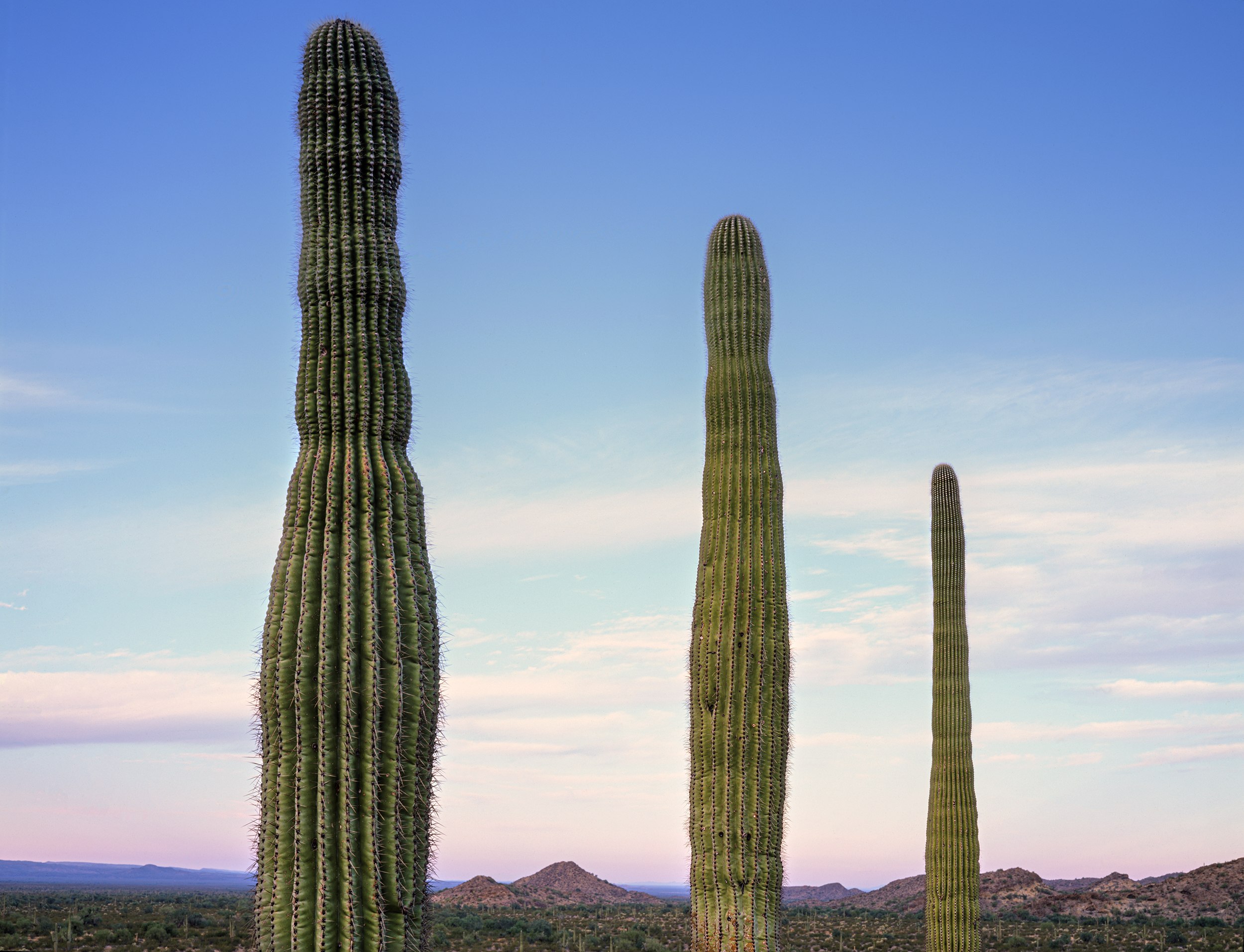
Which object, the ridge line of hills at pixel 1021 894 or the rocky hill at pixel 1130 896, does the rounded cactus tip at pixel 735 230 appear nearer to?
the ridge line of hills at pixel 1021 894

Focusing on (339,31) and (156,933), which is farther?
(156,933)

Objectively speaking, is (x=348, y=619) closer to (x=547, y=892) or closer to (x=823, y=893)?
(x=547, y=892)

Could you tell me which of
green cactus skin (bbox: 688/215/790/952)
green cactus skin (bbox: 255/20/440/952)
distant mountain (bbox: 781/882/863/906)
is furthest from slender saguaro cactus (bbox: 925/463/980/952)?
distant mountain (bbox: 781/882/863/906)

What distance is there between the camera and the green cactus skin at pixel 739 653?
30.6ft

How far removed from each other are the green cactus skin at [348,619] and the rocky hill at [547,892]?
43493 mm

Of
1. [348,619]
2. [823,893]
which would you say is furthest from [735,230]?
[823,893]

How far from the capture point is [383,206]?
287 inches

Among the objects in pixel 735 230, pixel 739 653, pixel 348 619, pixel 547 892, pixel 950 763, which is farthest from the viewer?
pixel 547 892

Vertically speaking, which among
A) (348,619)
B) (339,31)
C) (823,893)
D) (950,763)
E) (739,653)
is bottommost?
(823,893)

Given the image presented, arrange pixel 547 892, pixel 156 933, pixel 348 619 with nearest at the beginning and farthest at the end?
A: 1. pixel 348 619
2. pixel 156 933
3. pixel 547 892

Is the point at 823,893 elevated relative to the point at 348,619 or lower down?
lower down

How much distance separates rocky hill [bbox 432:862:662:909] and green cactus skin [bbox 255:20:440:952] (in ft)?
143

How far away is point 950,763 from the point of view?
1511cm

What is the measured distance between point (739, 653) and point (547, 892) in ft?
181
